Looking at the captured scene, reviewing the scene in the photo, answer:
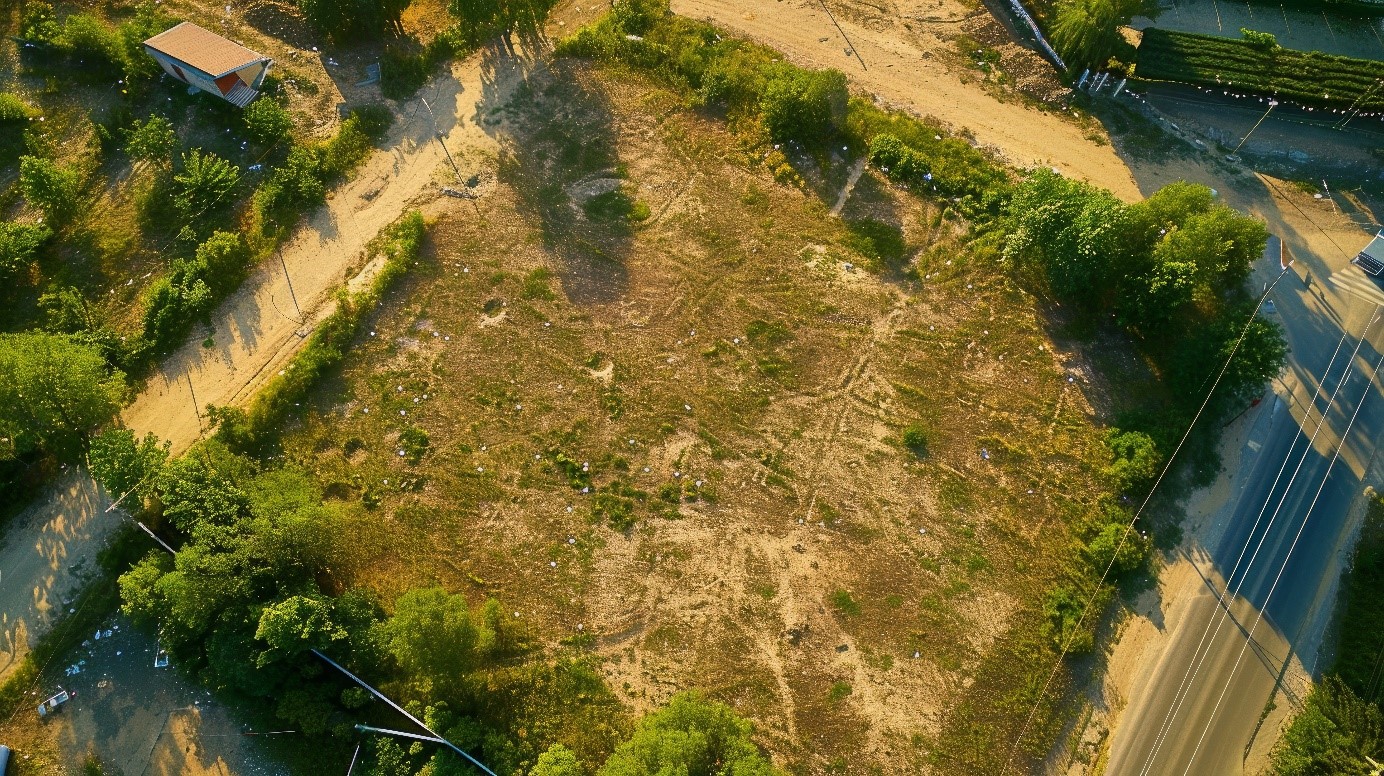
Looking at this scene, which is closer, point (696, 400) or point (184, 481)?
point (184, 481)

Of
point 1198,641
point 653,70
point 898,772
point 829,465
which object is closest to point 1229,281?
point 1198,641

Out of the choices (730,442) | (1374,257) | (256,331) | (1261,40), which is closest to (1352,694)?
(1374,257)

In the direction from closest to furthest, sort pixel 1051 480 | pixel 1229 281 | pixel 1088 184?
pixel 1051 480 → pixel 1229 281 → pixel 1088 184

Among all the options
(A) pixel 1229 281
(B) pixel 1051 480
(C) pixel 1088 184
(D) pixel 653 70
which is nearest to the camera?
(B) pixel 1051 480

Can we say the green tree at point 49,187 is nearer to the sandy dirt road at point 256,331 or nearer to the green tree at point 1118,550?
the sandy dirt road at point 256,331

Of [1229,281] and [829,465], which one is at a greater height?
[1229,281]

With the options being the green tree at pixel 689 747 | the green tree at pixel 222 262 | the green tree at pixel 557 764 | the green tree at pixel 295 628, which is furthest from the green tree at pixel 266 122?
the green tree at pixel 689 747

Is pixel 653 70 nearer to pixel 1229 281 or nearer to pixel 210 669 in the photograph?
pixel 1229 281
